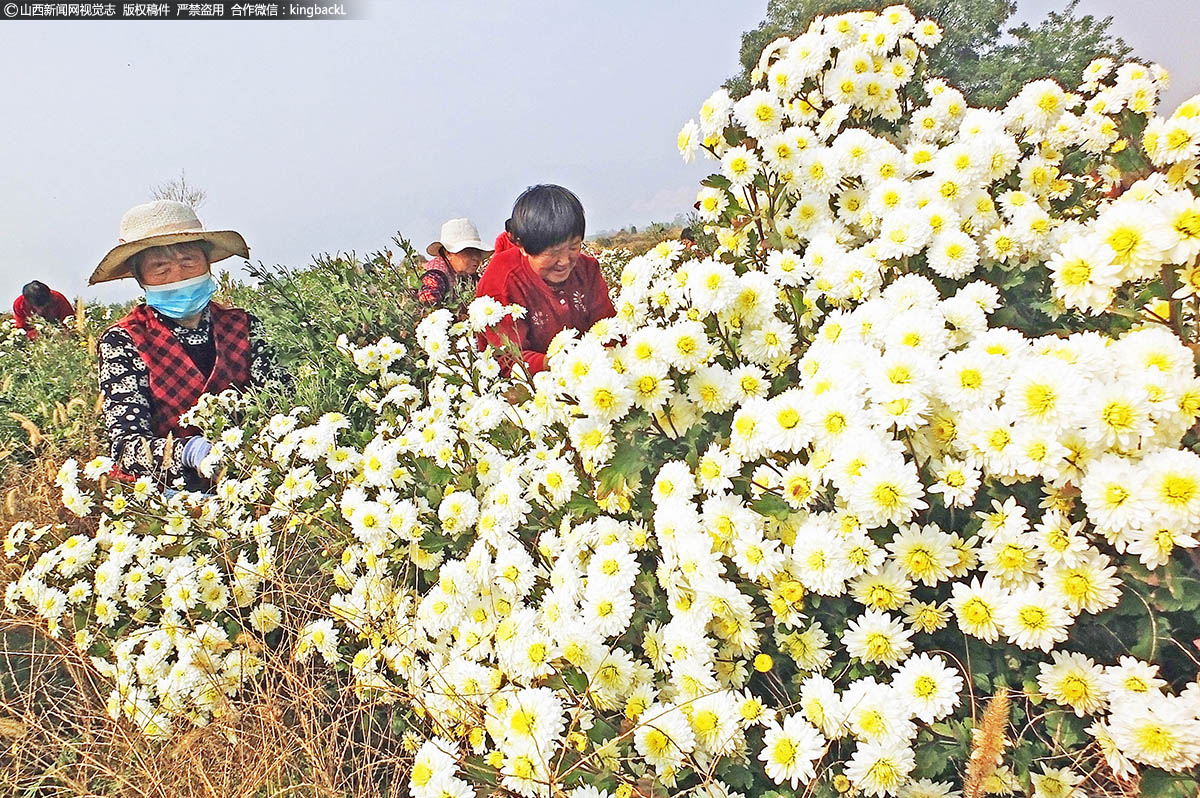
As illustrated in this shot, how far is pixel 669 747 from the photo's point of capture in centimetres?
129

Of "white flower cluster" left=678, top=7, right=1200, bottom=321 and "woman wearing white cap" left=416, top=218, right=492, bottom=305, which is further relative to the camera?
"woman wearing white cap" left=416, top=218, right=492, bottom=305

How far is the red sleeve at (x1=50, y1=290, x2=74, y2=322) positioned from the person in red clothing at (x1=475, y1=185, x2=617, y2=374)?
762 centimetres

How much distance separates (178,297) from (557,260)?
5.14 ft

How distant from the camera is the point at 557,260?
2.90 meters

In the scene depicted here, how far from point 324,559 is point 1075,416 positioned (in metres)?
2.10

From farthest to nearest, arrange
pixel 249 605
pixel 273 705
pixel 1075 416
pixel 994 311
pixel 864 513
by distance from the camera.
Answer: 1. pixel 249 605
2. pixel 273 705
3. pixel 994 311
4. pixel 864 513
5. pixel 1075 416

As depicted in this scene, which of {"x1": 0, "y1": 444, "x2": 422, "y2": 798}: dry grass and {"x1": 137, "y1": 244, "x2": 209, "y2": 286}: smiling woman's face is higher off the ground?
{"x1": 137, "y1": 244, "x2": 209, "y2": 286}: smiling woman's face

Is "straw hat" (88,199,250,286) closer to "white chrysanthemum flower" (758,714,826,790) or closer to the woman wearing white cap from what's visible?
the woman wearing white cap

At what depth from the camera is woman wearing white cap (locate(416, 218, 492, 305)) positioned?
4144 millimetres

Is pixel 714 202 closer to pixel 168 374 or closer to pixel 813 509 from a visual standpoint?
pixel 813 509

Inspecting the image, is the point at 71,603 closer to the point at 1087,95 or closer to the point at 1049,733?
the point at 1049,733

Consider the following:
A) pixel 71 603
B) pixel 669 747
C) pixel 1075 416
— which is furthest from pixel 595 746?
pixel 71 603

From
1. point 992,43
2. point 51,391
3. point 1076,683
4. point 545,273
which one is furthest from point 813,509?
point 992,43

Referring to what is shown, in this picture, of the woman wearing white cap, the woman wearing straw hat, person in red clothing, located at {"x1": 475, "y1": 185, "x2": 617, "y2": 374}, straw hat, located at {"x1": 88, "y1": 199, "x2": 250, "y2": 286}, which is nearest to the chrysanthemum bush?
the woman wearing straw hat
